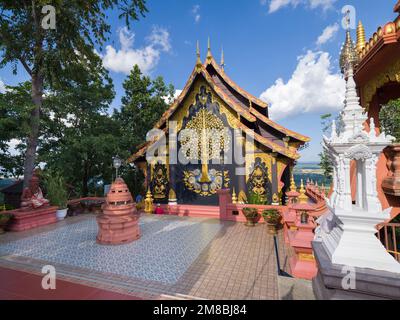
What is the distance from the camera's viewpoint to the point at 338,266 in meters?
2.52

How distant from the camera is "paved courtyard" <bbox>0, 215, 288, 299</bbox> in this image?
4.02m

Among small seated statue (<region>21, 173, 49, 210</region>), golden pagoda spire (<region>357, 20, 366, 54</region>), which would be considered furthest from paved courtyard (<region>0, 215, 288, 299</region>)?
golden pagoda spire (<region>357, 20, 366, 54</region>)

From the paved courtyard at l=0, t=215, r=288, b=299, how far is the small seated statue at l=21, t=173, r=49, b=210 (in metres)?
1.30

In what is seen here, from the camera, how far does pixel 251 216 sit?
838 centimetres

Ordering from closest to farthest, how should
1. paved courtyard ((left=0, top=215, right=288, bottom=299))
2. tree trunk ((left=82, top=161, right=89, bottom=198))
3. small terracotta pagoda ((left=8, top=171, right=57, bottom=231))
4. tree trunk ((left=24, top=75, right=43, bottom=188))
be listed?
paved courtyard ((left=0, top=215, right=288, bottom=299)) → small terracotta pagoda ((left=8, top=171, right=57, bottom=231)) → tree trunk ((left=24, top=75, right=43, bottom=188)) → tree trunk ((left=82, top=161, right=89, bottom=198))

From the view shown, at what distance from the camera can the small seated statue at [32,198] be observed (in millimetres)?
8781

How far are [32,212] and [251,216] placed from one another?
9.68m

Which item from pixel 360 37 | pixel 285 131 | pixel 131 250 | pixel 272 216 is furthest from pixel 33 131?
pixel 360 37

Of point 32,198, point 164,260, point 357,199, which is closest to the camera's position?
point 357,199

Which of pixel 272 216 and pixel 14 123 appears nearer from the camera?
pixel 272 216

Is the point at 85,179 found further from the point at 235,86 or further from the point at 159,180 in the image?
the point at 235,86

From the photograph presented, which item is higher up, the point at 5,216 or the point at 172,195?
the point at 172,195

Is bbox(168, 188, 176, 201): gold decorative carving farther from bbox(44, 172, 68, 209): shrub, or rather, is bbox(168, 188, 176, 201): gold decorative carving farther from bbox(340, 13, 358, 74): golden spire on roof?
bbox(340, 13, 358, 74): golden spire on roof

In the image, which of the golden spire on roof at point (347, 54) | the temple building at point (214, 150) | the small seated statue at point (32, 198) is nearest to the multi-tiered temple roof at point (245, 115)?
the temple building at point (214, 150)
